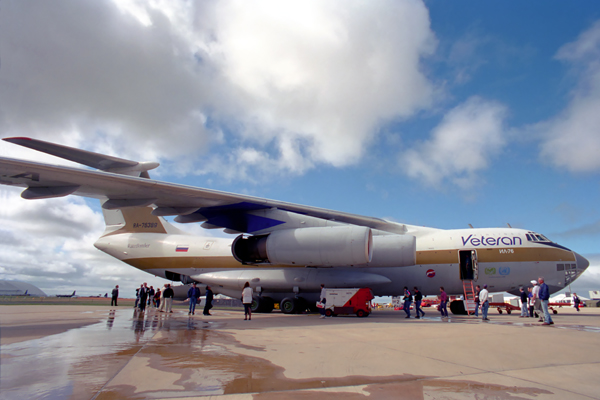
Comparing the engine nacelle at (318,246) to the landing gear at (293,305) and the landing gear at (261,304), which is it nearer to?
the landing gear at (293,305)

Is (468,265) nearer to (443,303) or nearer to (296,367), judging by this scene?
(443,303)

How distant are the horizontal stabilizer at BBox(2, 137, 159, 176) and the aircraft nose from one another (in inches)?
574

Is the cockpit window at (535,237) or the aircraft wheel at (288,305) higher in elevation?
the cockpit window at (535,237)

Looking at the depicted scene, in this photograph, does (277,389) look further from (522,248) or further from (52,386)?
(522,248)

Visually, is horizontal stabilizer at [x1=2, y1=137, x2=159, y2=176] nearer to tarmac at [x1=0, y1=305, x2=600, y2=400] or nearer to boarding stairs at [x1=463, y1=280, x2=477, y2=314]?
tarmac at [x1=0, y1=305, x2=600, y2=400]

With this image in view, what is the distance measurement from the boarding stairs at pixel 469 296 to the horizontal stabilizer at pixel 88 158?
1115 cm

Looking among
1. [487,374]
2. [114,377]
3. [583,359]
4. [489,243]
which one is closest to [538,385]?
[487,374]

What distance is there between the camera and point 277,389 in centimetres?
302

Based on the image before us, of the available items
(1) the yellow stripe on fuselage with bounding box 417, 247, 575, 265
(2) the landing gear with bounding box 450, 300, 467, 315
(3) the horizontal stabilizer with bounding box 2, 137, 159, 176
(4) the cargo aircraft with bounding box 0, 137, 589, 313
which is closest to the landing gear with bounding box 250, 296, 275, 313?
(4) the cargo aircraft with bounding box 0, 137, 589, 313

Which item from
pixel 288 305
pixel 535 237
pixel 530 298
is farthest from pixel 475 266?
pixel 288 305

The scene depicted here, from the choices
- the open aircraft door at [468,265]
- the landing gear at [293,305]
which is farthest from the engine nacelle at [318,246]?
the open aircraft door at [468,265]

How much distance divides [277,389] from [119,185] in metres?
8.15

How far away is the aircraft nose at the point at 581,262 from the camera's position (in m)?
12.6

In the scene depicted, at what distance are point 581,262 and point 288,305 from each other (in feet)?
34.7
